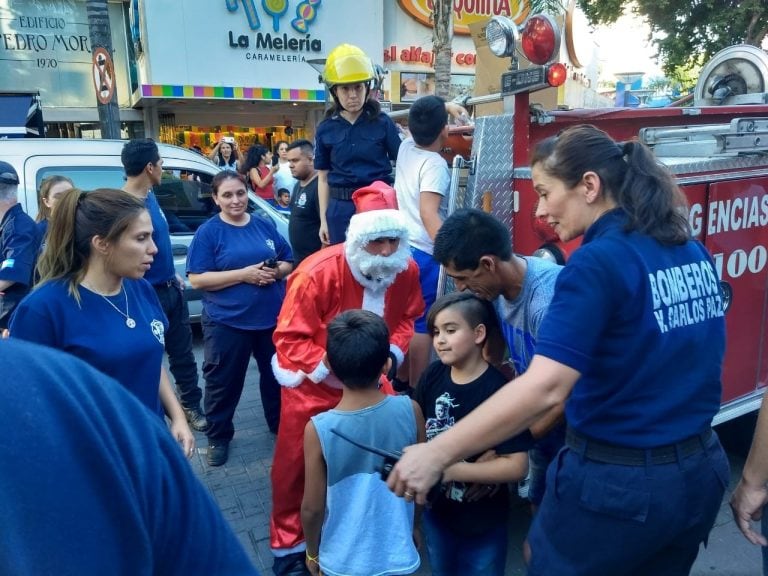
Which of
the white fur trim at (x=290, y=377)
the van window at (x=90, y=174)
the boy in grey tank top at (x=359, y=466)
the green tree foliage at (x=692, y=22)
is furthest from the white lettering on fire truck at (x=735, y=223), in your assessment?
the green tree foliage at (x=692, y=22)

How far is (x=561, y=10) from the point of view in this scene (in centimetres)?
1006

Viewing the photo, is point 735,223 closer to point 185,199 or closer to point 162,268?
point 162,268

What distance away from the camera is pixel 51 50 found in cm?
1416

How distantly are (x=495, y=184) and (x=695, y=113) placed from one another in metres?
1.55

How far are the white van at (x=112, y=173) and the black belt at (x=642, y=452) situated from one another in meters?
4.75

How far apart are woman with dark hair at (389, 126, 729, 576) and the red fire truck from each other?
3.61 ft

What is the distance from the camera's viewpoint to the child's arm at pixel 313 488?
2107 millimetres

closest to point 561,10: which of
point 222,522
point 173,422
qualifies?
point 173,422

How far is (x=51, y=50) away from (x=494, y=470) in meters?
15.8

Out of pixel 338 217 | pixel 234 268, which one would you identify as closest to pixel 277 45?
pixel 338 217

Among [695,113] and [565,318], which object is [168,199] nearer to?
[695,113]

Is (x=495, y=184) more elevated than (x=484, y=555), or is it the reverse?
(x=495, y=184)

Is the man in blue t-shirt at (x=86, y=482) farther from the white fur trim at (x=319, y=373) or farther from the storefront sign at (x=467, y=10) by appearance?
the storefront sign at (x=467, y=10)

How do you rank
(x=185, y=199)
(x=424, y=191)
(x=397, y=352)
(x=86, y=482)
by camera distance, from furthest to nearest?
1. (x=185, y=199)
2. (x=424, y=191)
3. (x=397, y=352)
4. (x=86, y=482)
